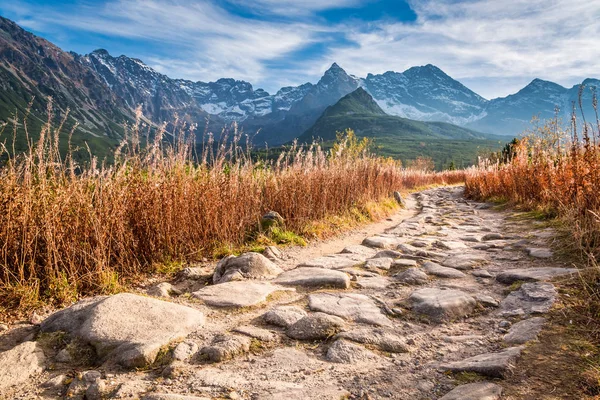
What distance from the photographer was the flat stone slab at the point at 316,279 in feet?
11.2

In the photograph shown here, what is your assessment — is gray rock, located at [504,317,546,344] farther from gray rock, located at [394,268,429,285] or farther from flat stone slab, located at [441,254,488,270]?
flat stone slab, located at [441,254,488,270]

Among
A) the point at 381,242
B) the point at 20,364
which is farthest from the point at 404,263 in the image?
the point at 20,364

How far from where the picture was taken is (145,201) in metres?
3.99

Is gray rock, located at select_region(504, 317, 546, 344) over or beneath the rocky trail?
over

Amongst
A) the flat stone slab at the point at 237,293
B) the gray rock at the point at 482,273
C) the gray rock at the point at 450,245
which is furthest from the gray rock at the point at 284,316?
the gray rock at the point at 450,245

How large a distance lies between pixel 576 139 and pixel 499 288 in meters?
3.75

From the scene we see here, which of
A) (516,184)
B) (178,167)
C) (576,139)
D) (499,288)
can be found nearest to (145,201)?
(178,167)

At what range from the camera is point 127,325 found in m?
2.21

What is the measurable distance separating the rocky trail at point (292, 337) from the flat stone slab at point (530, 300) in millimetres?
12

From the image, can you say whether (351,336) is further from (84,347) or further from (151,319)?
(84,347)

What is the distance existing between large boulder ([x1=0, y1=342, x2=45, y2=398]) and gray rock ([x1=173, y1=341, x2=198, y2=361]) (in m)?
0.70

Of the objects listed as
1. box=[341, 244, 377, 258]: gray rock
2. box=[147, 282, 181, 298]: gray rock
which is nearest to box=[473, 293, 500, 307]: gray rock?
box=[341, 244, 377, 258]: gray rock

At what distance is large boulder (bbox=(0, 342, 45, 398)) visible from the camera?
1.78 metres

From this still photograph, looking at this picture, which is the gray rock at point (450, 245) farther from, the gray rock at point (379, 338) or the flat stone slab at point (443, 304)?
the gray rock at point (379, 338)
